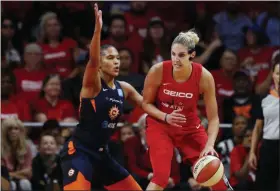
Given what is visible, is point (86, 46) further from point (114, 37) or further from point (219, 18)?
point (219, 18)

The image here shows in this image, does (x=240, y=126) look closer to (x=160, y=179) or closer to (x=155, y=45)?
(x=155, y=45)

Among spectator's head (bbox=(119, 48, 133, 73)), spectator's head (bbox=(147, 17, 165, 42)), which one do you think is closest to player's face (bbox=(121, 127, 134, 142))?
spectator's head (bbox=(119, 48, 133, 73))

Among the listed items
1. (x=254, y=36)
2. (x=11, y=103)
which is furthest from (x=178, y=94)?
(x=254, y=36)

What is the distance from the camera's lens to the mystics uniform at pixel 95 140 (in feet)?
29.2

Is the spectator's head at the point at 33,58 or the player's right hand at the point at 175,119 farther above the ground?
the spectator's head at the point at 33,58

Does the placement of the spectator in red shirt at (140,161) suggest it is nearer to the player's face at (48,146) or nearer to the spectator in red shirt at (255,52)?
the player's face at (48,146)

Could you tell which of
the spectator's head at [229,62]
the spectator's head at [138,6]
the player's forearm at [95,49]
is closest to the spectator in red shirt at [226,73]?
the spectator's head at [229,62]

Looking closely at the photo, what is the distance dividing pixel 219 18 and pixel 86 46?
1.95 m

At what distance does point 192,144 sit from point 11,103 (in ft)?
12.7

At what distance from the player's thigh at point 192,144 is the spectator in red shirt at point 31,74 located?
394 cm

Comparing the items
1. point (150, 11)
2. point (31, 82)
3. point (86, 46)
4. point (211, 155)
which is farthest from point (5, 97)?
point (211, 155)

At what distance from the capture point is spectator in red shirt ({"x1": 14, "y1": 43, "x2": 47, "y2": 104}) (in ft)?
41.9

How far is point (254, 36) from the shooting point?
13.3 metres

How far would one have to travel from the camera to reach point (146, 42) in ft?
43.5
